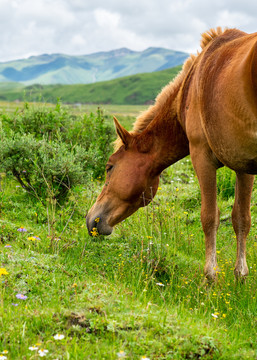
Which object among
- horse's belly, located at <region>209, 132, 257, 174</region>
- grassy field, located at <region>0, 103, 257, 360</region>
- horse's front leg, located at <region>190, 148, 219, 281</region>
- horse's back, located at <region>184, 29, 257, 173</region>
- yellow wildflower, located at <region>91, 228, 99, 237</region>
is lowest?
grassy field, located at <region>0, 103, 257, 360</region>

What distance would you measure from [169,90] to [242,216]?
6.24 feet

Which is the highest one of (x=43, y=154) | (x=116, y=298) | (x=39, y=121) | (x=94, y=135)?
(x=39, y=121)

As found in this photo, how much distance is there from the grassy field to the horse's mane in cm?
148

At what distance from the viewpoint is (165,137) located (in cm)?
483

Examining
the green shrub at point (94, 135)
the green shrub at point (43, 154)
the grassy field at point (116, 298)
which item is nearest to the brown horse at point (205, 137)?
the grassy field at point (116, 298)

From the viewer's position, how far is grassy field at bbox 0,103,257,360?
2564 mm

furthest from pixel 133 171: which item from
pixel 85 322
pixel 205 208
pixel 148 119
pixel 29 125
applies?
pixel 29 125

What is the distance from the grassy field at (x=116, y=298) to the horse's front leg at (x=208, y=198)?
22 cm

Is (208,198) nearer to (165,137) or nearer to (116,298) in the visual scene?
(165,137)

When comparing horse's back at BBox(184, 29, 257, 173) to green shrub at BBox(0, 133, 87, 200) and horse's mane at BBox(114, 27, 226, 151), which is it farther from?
green shrub at BBox(0, 133, 87, 200)

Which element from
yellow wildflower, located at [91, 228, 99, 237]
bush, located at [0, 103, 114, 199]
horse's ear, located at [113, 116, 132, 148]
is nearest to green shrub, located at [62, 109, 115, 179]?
bush, located at [0, 103, 114, 199]

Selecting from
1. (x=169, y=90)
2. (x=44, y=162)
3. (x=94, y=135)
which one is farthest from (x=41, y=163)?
(x=94, y=135)

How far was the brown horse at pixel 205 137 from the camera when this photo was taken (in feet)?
10.3

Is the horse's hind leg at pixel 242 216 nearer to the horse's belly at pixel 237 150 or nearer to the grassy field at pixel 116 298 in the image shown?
the grassy field at pixel 116 298
